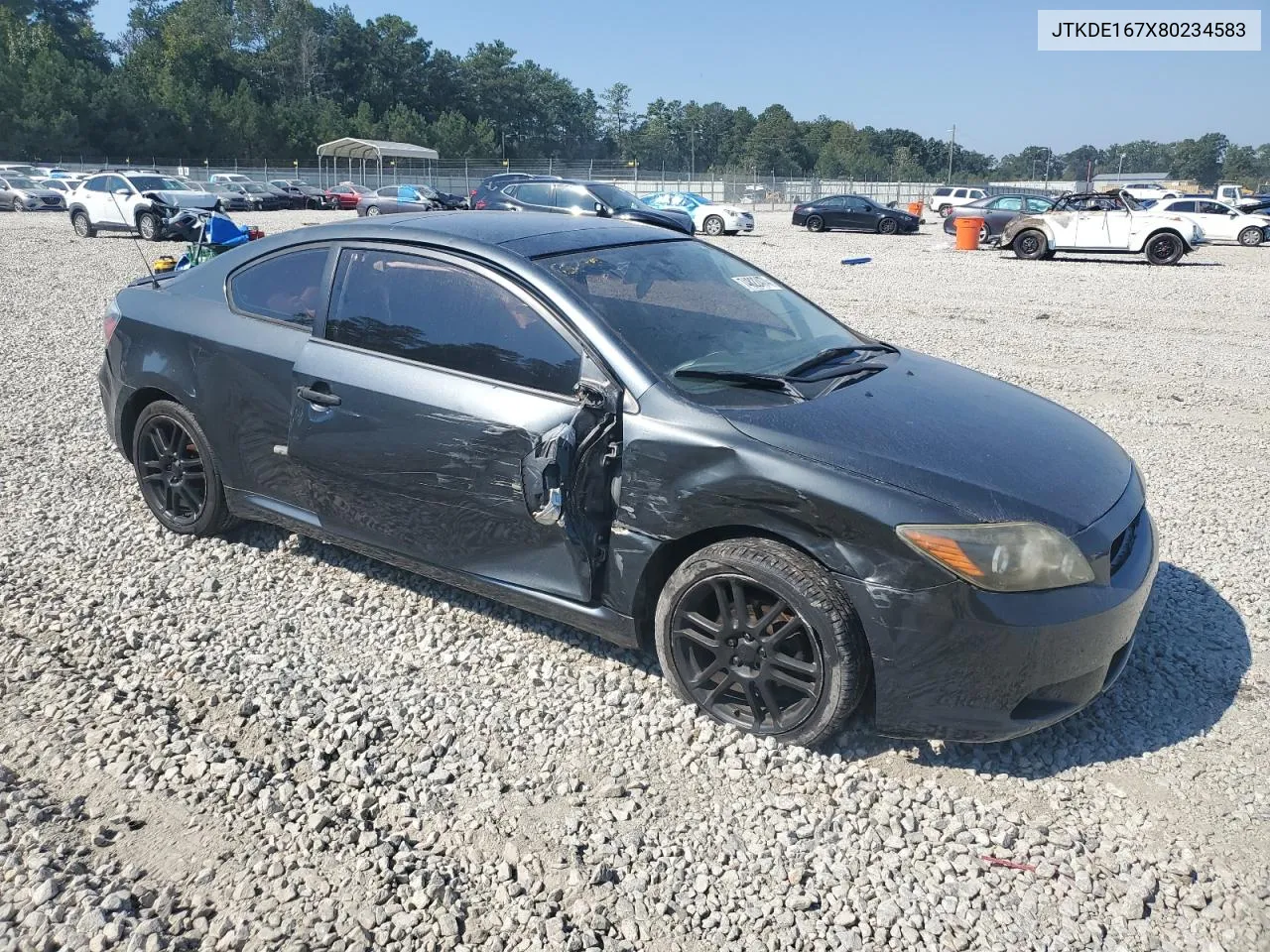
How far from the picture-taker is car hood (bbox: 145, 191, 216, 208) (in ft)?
77.7

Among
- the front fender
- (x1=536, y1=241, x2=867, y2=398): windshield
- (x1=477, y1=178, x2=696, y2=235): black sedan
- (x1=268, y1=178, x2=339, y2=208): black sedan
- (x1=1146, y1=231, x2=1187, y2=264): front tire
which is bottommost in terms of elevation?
(x1=536, y1=241, x2=867, y2=398): windshield

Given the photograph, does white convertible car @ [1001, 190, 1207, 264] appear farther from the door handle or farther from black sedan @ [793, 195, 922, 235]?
the door handle

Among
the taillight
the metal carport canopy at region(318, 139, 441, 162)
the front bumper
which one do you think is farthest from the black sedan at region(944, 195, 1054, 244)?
the metal carport canopy at region(318, 139, 441, 162)

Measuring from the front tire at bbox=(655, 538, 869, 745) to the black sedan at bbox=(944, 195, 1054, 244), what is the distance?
87.9 feet

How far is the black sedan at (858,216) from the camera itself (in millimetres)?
33000

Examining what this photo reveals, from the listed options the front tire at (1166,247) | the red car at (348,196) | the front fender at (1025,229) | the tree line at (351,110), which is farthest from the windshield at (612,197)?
the tree line at (351,110)

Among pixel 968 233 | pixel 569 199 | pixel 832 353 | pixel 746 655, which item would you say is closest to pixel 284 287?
pixel 832 353

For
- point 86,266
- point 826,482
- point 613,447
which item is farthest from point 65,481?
point 86,266

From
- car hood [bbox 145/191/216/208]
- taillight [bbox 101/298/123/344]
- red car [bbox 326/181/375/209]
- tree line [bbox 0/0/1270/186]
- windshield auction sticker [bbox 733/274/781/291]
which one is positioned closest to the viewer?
windshield auction sticker [bbox 733/274/781/291]

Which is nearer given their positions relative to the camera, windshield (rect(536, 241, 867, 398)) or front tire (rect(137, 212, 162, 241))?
windshield (rect(536, 241, 867, 398))

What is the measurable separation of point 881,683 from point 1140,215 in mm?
21434

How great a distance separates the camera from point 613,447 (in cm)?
337

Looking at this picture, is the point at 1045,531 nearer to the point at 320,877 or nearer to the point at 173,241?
the point at 320,877

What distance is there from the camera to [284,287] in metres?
4.36
